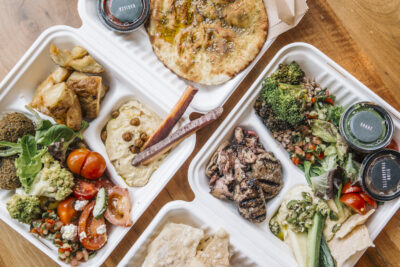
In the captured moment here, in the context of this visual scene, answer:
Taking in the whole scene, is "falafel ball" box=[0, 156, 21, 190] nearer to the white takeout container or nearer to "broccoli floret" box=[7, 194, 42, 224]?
"broccoli floret" box=[7, 194, 42, 224]

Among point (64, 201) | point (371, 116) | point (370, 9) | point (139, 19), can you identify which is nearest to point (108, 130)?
point (64, 201)

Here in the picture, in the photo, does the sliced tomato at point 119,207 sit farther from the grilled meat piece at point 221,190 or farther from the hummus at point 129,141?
the grilled meat piece at point 221,190

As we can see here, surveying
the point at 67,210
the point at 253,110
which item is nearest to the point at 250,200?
the point at 253,110

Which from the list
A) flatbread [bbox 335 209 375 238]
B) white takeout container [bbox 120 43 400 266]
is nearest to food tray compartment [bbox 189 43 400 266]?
white takeout container [bbox 120 43 400 266]

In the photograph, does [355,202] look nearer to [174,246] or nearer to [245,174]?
[245,174]

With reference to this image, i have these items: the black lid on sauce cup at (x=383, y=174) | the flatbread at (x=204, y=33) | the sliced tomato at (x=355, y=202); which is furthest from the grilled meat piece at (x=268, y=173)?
the flatbread at (x=204, y=33)

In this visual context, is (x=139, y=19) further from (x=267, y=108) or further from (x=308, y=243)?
(x=308, y=243)

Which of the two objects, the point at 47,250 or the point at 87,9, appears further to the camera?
the point at 87,9
